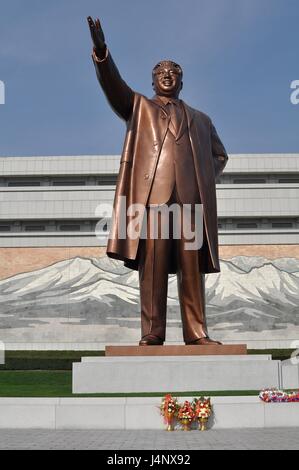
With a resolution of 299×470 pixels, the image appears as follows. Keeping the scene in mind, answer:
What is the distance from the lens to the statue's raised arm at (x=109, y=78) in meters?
5.56

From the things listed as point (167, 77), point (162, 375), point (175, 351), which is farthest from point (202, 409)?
point (167, 77)

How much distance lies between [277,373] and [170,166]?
2393 millimetres

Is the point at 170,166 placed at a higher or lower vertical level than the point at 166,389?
higher

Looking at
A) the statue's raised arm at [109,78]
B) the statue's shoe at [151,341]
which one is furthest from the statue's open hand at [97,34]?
the statue's shoe at [151,341]

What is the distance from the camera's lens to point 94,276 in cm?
1947

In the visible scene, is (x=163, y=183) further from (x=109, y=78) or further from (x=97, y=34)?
(x=97, y=34)

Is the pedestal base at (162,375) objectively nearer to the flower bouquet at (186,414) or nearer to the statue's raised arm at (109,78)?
the flower bouquet at (186,414)

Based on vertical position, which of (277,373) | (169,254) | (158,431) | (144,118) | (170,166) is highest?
(144,118)

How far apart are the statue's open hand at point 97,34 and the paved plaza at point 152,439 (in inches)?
141

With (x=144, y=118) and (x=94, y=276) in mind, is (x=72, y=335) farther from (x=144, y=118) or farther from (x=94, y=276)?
(x=144, y=118)

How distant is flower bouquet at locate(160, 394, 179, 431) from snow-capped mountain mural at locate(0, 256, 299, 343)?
14075mm

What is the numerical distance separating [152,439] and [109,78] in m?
3.61

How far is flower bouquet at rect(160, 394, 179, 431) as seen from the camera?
454 centimetres
